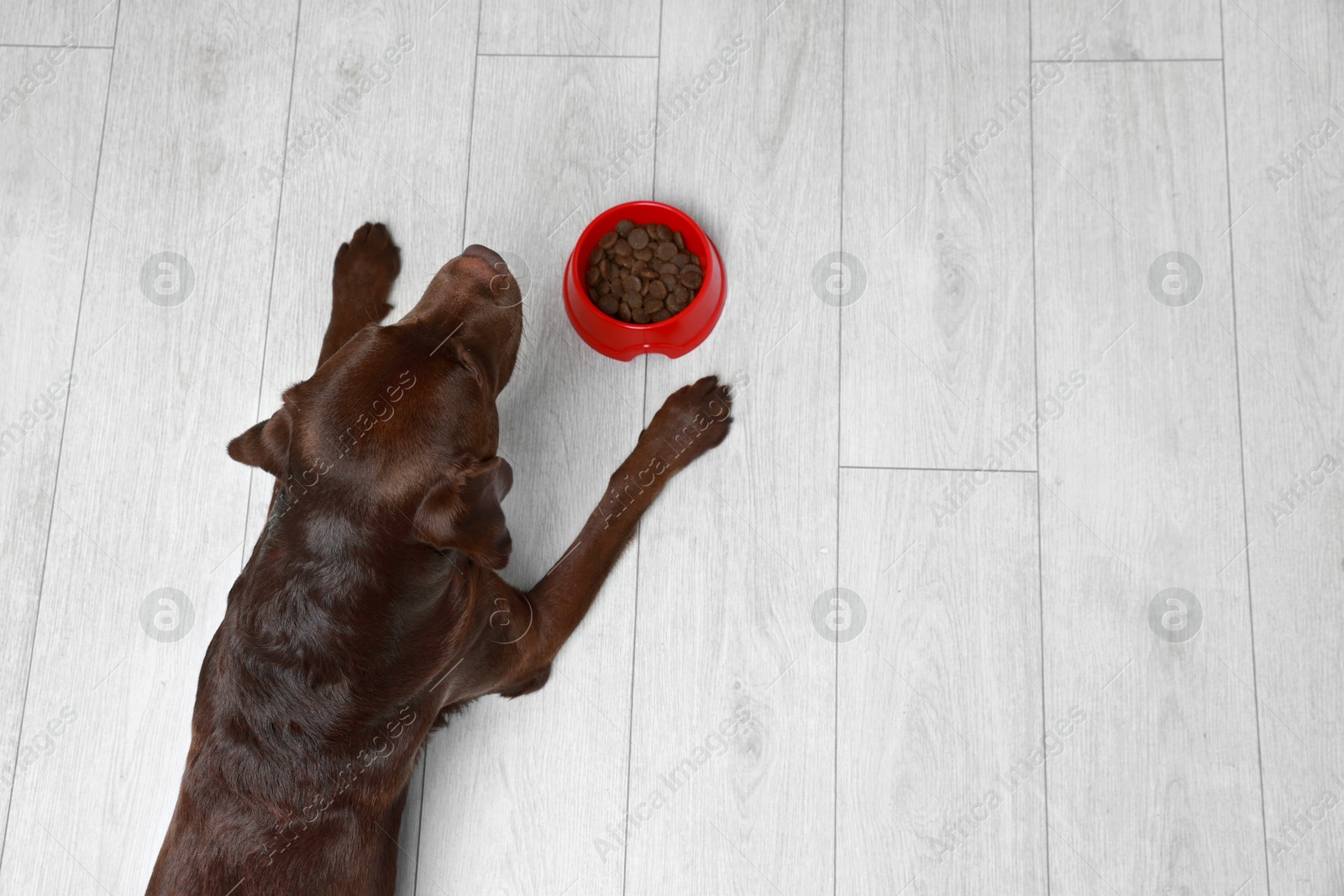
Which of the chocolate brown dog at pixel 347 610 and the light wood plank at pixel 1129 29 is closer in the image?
the chocolate brown dog at pixel 347 610

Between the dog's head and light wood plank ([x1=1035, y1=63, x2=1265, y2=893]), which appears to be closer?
the dog's head

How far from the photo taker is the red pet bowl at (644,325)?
2184 millimetres

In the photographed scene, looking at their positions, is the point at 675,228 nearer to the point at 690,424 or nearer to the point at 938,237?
the point at 690,424

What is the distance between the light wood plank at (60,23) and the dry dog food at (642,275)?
1.57 meters

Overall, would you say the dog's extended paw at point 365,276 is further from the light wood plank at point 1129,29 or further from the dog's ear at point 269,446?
the light wood plank at point 1129,29

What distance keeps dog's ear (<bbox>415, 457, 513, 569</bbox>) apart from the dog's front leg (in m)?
0.40

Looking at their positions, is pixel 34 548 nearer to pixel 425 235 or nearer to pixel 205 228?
pixel 205 228

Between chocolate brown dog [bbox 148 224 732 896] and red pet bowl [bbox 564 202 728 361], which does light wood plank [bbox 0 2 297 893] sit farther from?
red pet bowl [bbox 564 202 728 361]

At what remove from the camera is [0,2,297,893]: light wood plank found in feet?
7.39

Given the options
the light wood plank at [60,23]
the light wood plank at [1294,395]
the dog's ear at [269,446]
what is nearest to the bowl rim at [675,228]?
the dog's ear at [269,446]

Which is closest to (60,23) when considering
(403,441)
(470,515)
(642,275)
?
(642,275)

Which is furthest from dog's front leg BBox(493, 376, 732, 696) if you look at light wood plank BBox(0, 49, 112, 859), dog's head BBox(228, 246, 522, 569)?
light wood plank BBox(0, 49, 112, 859)
